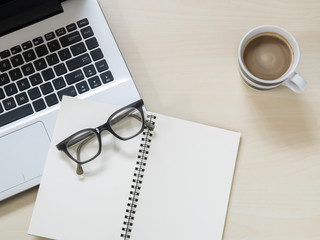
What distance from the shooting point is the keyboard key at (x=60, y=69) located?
2.33ft

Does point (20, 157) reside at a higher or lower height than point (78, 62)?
lower

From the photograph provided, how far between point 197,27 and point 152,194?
0.31m

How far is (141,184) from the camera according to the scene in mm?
718

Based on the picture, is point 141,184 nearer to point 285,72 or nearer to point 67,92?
point 67,92

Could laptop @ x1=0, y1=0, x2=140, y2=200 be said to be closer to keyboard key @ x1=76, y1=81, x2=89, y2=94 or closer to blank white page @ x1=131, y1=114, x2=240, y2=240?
keyboard key @ x1=76, y1=81, x2=89, y2=94

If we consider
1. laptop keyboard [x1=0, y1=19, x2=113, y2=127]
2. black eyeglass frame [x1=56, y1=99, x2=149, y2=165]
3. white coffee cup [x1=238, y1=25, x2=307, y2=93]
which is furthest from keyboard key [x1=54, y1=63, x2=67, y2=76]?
white coffee cup [x1=238, y1=25, x2=307, y2=93]

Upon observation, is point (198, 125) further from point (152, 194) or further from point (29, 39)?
point (29, 39)

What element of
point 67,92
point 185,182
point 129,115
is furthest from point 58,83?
point 185,182

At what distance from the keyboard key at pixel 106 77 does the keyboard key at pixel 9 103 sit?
0.51ft

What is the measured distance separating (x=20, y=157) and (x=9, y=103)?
0.10 meters

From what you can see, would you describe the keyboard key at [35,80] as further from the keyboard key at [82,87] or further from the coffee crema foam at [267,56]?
the coffee crema foam at [267,56]

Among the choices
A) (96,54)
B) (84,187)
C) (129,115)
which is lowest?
(84,187)

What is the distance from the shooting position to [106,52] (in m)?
0.72

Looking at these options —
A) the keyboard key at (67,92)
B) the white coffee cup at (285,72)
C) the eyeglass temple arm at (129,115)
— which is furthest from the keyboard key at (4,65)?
the white coffee cup at (285,72)
